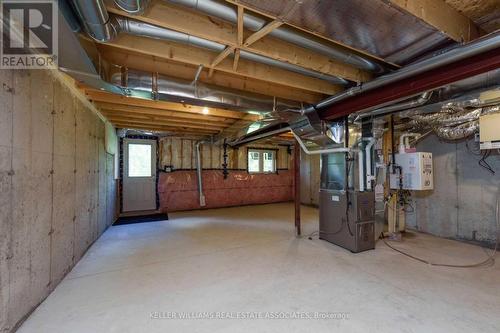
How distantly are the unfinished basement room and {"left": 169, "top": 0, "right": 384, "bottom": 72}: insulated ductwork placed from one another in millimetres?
14

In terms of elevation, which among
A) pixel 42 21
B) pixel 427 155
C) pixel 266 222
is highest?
pixel 42 21

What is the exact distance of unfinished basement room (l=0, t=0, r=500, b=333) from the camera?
4.98 ft

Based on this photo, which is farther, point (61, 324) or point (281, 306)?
point (281, 306)

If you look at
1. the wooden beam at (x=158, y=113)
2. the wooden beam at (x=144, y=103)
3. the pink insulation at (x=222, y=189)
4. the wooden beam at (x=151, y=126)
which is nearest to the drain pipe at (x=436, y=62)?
the wooden beam at (x=144, y=103)

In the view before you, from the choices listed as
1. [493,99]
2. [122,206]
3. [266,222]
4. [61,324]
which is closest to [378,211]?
[493,99]

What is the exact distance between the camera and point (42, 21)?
133 cm

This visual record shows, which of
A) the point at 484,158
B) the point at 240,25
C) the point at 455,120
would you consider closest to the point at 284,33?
the point at 240,25

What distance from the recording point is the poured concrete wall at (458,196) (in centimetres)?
333

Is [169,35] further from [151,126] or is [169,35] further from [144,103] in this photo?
[151,126]

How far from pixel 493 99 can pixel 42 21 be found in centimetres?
414

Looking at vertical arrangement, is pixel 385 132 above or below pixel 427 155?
above

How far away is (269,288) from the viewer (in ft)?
7.01

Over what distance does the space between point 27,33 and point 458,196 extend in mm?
5586

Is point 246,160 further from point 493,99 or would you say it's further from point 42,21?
point 42,21
